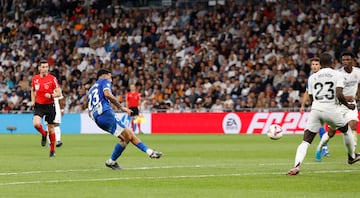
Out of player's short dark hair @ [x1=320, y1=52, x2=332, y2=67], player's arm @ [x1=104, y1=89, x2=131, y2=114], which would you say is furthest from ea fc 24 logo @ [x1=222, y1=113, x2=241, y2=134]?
player's short dark hair @ [x1=320, y1=52, x2=332, y2=67]

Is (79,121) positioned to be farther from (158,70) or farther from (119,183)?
(119,183)

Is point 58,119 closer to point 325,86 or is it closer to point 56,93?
point 56,93

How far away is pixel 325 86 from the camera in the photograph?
15.7 meters

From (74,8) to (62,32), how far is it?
7.98ft

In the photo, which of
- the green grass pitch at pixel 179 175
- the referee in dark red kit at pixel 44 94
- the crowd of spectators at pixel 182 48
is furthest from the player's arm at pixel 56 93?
the crowd of spectators at pixel 182 48

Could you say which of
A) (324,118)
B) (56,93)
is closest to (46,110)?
(56,93)

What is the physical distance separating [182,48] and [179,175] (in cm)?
2771

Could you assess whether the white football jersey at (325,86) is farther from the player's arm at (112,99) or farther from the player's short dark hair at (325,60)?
the player's arm at (112,99)

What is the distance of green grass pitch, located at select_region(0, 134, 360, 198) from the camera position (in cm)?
1259


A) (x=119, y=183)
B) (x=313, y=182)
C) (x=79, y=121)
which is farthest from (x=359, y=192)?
(x=79, y=121)

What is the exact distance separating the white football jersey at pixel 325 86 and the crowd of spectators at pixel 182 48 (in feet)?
68.3

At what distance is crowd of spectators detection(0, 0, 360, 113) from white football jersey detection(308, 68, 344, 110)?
68.3 ft

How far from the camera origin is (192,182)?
14.2 m

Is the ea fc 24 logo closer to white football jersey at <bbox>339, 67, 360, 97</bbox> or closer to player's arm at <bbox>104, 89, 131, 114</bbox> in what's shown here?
white football jersey at <bbox>339, 67, 360, 97</bbox>
